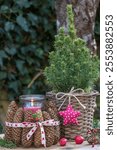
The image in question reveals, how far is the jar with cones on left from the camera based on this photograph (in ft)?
5.60

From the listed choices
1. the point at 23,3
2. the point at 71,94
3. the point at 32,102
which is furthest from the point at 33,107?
the point at 23,3

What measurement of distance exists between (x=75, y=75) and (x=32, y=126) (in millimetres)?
245

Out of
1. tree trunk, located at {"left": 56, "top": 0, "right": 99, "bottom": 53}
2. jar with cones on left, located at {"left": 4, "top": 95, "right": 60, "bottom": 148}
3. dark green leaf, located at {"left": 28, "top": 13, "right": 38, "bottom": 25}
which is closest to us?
jar with cones on left, located at {"left": 4, "top": 95, "right": 60, "bottom": 148}

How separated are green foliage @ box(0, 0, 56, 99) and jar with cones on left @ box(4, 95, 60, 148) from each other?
183cm

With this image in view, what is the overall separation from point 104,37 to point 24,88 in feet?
7.54

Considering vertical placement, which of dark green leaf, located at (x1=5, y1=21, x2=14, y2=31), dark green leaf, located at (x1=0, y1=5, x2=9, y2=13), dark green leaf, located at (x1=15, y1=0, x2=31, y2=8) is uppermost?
dark green leaf, located at (x1=15, y1=0, x2=31, y2=8)

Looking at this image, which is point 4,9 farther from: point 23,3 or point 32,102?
point 32,102

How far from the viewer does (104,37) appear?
1.48 meters

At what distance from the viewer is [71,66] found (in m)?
1.83

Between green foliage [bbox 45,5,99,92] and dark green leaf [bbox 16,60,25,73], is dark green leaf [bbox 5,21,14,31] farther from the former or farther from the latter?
green foliage [bbox 45,5,99,92]

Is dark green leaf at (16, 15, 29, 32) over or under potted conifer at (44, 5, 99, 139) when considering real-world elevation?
over

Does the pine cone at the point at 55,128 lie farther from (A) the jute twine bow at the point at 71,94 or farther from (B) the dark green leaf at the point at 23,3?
(B) the dark green leaf at the point at 23,3

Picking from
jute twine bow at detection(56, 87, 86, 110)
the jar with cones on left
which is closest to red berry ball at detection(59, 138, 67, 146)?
the jar with cones on left

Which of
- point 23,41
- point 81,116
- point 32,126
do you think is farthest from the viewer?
point 23,41
